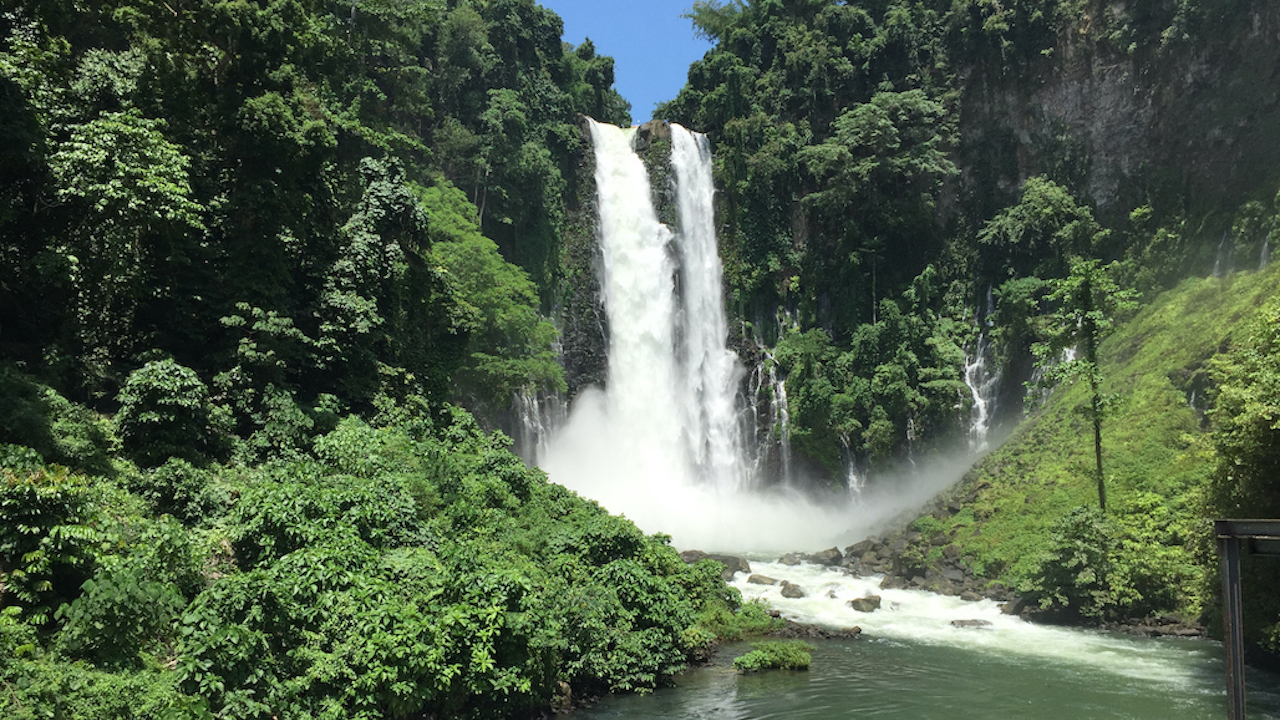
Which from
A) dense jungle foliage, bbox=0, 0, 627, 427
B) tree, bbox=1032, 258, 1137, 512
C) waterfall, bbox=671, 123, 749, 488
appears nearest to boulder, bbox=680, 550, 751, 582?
dense jungle foliage, bbox=0, 0, 627, 427

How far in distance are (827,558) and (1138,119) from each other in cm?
2218

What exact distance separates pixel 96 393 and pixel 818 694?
13911 mm

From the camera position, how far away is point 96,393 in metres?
14.7

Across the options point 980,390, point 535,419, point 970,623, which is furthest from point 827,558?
point 535,419

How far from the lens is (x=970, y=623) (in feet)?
67.2

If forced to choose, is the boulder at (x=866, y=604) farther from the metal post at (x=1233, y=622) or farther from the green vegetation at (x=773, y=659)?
the metal post at (x=1233, y=622)

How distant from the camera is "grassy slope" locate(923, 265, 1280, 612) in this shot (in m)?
21.9

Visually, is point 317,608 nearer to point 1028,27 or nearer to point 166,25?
point 166,25

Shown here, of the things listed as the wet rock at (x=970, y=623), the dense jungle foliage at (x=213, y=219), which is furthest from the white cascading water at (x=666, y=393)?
the wet rock at (x=970, y=623)

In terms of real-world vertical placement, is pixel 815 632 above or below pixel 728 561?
below

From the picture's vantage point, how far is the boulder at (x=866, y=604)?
22188mm

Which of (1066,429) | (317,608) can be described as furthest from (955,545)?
(317,608)

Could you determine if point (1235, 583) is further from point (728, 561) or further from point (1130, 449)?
point (728, 561)

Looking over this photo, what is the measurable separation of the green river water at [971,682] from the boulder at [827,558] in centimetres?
747
